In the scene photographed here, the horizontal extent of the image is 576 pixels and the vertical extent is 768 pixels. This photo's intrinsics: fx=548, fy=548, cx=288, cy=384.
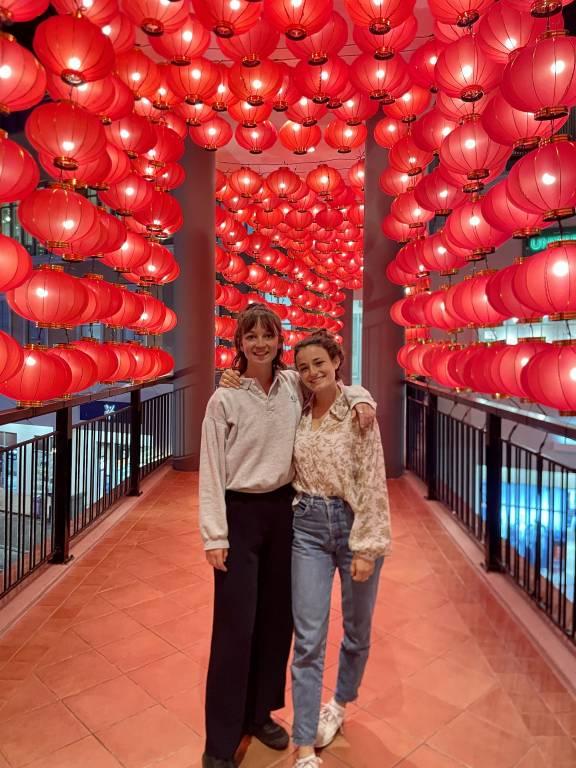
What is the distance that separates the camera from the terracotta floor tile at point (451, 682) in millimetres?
2328

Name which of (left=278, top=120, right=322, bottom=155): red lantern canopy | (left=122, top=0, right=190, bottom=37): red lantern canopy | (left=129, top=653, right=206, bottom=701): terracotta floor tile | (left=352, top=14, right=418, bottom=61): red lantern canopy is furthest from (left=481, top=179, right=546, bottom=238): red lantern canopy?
(left=129, top=653, right=206, bottom=701): terracotta floor tile

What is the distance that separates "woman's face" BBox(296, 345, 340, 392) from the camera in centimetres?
182

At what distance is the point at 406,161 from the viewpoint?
4812 millimetres

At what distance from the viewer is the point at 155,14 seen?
3299mm

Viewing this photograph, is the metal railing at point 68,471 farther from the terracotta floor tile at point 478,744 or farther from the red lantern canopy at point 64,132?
the terracotta floor tile at point 478,744

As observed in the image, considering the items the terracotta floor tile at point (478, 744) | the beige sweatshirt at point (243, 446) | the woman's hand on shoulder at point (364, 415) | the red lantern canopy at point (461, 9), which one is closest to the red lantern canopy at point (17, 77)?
the beige sweatshirt at point (243, 446)

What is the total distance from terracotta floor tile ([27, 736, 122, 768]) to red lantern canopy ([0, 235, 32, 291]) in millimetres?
2034

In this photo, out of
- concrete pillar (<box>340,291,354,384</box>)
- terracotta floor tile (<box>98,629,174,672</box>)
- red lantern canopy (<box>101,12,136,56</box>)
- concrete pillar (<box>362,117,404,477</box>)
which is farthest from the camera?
concrete pillar (<box>340,291,354,384</box>)

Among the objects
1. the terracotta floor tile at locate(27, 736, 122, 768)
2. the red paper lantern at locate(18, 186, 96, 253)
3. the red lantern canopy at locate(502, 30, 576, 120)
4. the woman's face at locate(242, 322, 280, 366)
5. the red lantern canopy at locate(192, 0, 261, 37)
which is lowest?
the terracotta floor tile at locate(27, 736, 122, 768)

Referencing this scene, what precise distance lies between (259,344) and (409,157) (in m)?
3.65

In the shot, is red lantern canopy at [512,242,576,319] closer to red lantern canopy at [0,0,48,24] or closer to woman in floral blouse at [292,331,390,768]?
woman in floral blouse at [292,331,390,768]

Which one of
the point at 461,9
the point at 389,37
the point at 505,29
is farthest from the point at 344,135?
the point at 505,29

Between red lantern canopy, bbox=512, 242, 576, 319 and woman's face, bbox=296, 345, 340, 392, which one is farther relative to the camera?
red lantern canopy, bbox=512, 242, 576, 319

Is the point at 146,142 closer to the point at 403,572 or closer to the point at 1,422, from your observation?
the point at 1,422
